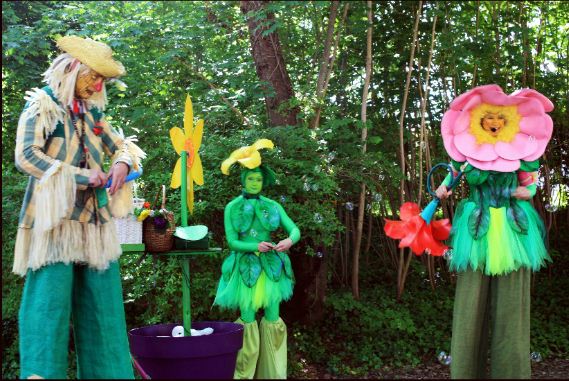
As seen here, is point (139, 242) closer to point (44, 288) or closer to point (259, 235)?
point (259, 235)

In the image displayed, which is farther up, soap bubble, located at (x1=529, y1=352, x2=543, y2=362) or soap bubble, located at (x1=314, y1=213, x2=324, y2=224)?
soap bubble, located at (x1=314, y1=213, x2=324, y2=224)

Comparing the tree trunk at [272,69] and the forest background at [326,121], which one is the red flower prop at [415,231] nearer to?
the forest background at [326,121]

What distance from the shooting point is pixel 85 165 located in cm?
323

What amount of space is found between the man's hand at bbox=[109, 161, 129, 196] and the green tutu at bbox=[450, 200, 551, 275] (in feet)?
5.52

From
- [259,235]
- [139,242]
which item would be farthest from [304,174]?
[139,242]

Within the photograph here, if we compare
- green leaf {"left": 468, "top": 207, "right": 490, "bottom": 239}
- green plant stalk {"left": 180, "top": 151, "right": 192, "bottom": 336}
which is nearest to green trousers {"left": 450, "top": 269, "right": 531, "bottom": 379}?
green leaf {"left": 468, "top": 207, "right": 490, "bottom": 239}

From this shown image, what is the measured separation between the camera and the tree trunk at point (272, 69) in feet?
19.1

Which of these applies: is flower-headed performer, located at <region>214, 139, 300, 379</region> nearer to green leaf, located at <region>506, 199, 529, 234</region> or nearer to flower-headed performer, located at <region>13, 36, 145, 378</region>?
flower-headed performer, located at <region>13, 36, 145, 378</region>

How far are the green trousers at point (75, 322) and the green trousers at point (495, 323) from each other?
1.64 metres

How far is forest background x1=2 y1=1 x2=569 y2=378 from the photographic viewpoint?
5.39 meters

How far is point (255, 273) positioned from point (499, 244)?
1385 mm

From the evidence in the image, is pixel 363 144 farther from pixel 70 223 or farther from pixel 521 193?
pixel 70 223

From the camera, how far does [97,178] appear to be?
3.12m

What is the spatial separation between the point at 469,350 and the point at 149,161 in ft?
9.96
